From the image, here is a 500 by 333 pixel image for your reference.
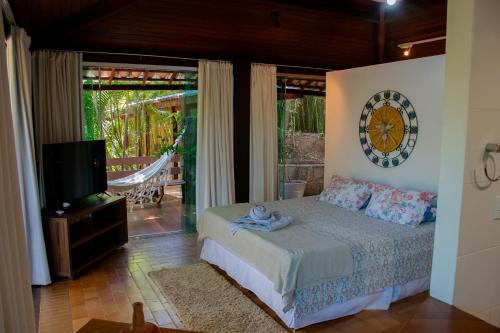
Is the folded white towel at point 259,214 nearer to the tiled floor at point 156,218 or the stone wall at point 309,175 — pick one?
the tiled floor at point 156,218

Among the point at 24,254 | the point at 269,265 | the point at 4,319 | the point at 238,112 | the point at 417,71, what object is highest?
the point at 417,71

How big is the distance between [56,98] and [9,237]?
3085 mm

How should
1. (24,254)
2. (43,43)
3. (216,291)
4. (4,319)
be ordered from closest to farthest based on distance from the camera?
1. (4,319)
2. (24,254)
3. (216,291)
4. (43,43)

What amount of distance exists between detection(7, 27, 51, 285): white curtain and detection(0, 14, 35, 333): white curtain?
2194 mm

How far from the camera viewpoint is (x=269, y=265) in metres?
2.77

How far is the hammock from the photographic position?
220 inches

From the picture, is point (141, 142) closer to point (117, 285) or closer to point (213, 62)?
point (213, 62)

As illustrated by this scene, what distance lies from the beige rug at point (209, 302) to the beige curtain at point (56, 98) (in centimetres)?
153

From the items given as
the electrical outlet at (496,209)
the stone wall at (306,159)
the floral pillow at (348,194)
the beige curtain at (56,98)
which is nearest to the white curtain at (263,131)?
the stone wall at (306,159)

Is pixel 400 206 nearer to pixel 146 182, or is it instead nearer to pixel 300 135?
pixel 300 135

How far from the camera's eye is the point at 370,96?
4.36 metres

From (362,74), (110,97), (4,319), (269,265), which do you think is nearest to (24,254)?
(4,319)

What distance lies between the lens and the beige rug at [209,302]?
8.97ft

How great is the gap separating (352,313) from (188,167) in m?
2.85
